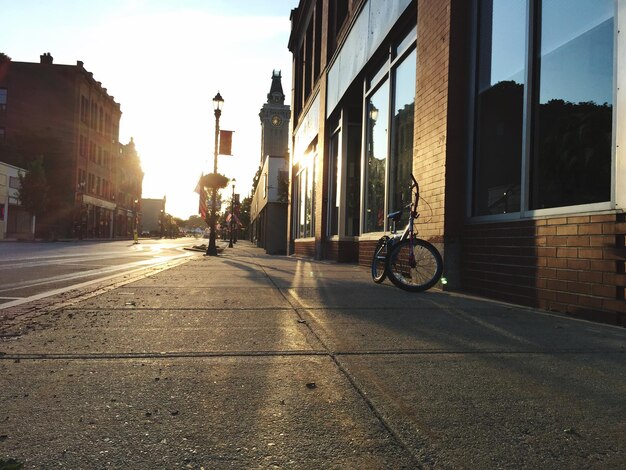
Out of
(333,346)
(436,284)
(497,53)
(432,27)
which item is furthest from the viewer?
(432,27)

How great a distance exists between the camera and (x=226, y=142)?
22.5 metres

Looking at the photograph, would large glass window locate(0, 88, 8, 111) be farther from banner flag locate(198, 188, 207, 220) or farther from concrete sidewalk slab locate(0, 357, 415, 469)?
concrete sidewalk slab locate(0, 357, 415, 469)

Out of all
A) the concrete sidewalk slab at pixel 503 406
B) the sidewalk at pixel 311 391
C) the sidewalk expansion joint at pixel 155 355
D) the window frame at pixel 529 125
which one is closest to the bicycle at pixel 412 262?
the window frame at pixel 529 125

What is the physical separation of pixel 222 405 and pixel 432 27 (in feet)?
21.3

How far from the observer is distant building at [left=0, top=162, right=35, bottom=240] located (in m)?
41.3

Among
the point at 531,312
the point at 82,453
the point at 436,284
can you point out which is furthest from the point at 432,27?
the point at 82,453

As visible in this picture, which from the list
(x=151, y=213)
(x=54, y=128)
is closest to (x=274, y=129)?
(x=151, y=213)

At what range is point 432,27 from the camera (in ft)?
23.6

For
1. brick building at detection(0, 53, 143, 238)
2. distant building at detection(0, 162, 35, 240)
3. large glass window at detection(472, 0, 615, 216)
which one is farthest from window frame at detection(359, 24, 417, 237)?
brick building at detection(0, 53, 143, 238)

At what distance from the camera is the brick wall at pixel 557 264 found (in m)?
4.10

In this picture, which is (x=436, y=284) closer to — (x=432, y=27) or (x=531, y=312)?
(x=531, y=312)

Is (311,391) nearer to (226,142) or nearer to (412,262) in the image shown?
(412,262)

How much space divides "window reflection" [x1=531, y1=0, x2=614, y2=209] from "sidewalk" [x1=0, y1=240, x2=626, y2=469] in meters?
1.34

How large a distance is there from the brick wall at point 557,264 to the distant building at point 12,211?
4346 centimetres
